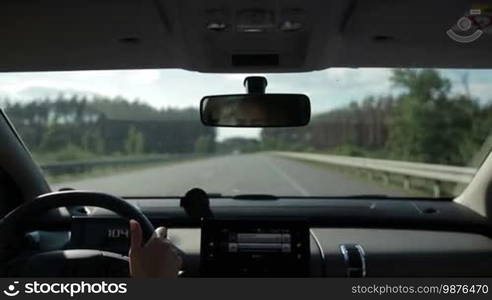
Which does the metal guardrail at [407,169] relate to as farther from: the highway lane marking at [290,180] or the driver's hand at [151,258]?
the driver's hand at [151,258]

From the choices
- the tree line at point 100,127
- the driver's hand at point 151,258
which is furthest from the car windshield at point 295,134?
the driver's hand at point 151,258

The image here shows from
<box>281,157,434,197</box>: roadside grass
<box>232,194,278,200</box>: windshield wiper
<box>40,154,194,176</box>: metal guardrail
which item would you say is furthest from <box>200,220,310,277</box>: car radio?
<box>281,157,434,197</box>: roadside grass

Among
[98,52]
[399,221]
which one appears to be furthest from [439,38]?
[98,52]

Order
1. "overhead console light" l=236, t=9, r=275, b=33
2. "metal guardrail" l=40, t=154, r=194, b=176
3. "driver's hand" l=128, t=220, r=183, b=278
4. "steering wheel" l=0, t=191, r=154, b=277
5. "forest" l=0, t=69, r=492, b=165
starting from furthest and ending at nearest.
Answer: "metal guardrail" l=40, t=154, r=194, b=176
"forest" l=0, t=69, r=492, b=165
"overhead console light" l=236, t=9, r=275, b=33
"steering wheel" l=0, t=191, r=154, b=277
"driver's hand" l=128, t=220, r=183, b=278

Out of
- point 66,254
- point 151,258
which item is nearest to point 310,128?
point 66,254

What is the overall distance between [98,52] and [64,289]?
10.1 feet

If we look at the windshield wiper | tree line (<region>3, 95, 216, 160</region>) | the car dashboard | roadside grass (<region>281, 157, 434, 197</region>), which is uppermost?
tree line (<region>3, 95, 216, 160</region>)

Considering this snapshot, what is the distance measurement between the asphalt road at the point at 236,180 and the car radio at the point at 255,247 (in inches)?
63.9

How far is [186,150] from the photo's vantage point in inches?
237

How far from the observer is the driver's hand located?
7.66ft

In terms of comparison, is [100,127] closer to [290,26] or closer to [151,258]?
[290,26]

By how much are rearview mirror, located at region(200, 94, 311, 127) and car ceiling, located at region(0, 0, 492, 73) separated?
28cm

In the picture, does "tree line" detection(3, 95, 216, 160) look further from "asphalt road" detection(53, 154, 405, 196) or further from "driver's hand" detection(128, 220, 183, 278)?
"driver's hand" detection(128, 220, 183, 278)

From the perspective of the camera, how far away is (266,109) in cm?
431
